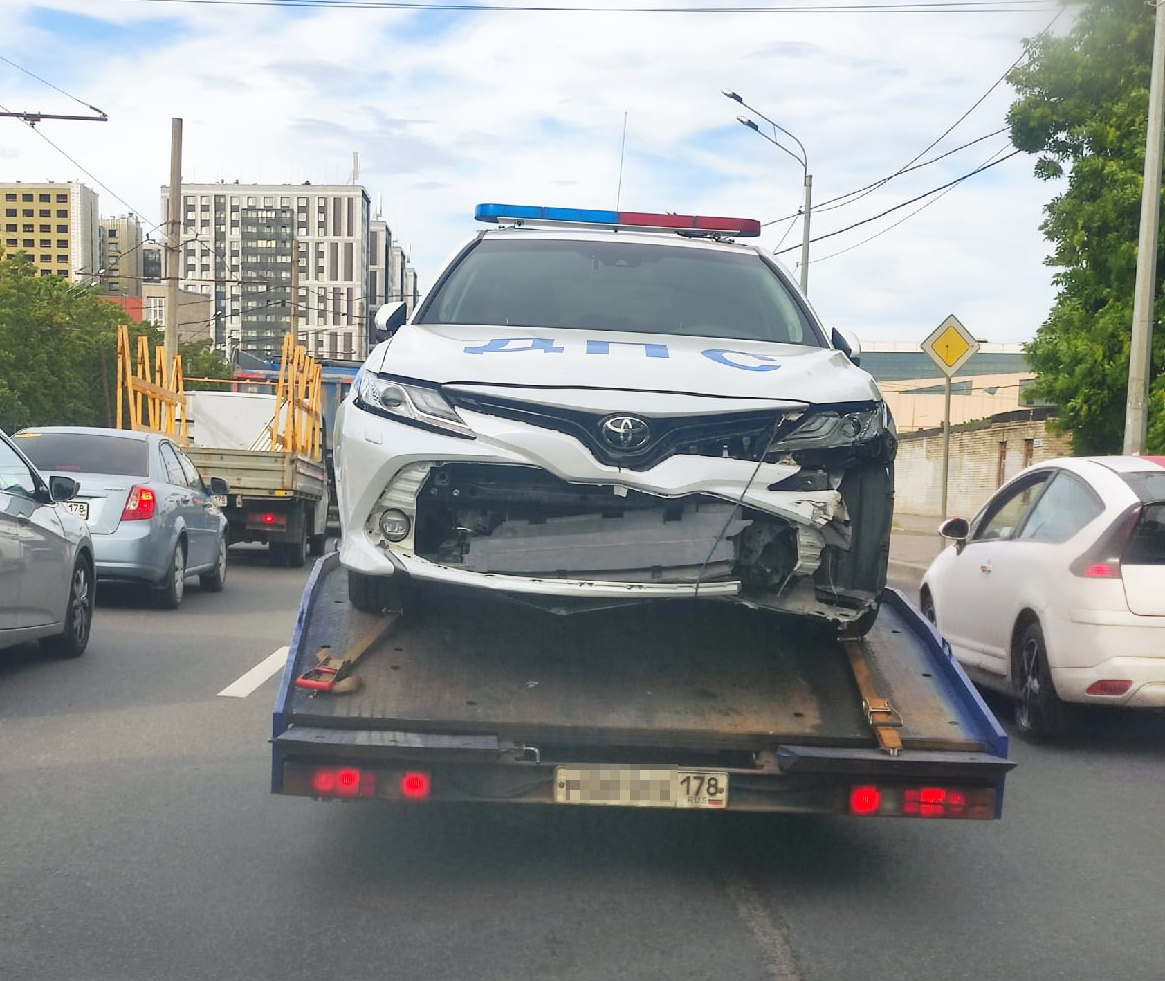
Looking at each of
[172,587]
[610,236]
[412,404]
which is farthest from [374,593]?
[172,587]

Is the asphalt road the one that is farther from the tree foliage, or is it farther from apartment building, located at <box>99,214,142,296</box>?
apartment building, located at <box>99,214,142,296</box>

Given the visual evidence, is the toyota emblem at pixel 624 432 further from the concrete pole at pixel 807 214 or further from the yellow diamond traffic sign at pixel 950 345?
the concrete pole at pixel 807 214

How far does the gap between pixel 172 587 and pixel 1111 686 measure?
8.32 meters

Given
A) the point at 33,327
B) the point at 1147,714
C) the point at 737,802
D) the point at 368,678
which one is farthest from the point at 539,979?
the point at 33,327

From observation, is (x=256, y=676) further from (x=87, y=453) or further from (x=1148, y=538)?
(x=1148, y=538)

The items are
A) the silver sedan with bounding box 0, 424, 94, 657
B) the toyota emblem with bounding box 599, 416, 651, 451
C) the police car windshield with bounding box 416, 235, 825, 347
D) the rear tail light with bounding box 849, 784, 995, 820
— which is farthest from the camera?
the silver sedan with bounding box 0, 424, 94, 657

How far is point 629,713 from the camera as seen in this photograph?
16.6ft

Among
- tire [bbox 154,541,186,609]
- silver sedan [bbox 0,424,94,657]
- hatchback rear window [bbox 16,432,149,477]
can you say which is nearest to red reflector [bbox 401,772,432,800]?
silver sedan [bbox 0,424,94,657]

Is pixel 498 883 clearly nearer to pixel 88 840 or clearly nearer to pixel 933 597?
pixel 88 840

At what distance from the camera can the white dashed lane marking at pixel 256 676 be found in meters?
9.12

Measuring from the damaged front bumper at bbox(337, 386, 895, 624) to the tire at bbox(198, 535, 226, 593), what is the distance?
34.6 ft

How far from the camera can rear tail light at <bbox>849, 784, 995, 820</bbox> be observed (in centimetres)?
490

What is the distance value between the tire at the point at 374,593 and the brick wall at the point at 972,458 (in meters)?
27.9

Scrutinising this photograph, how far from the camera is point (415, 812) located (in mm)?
6180
